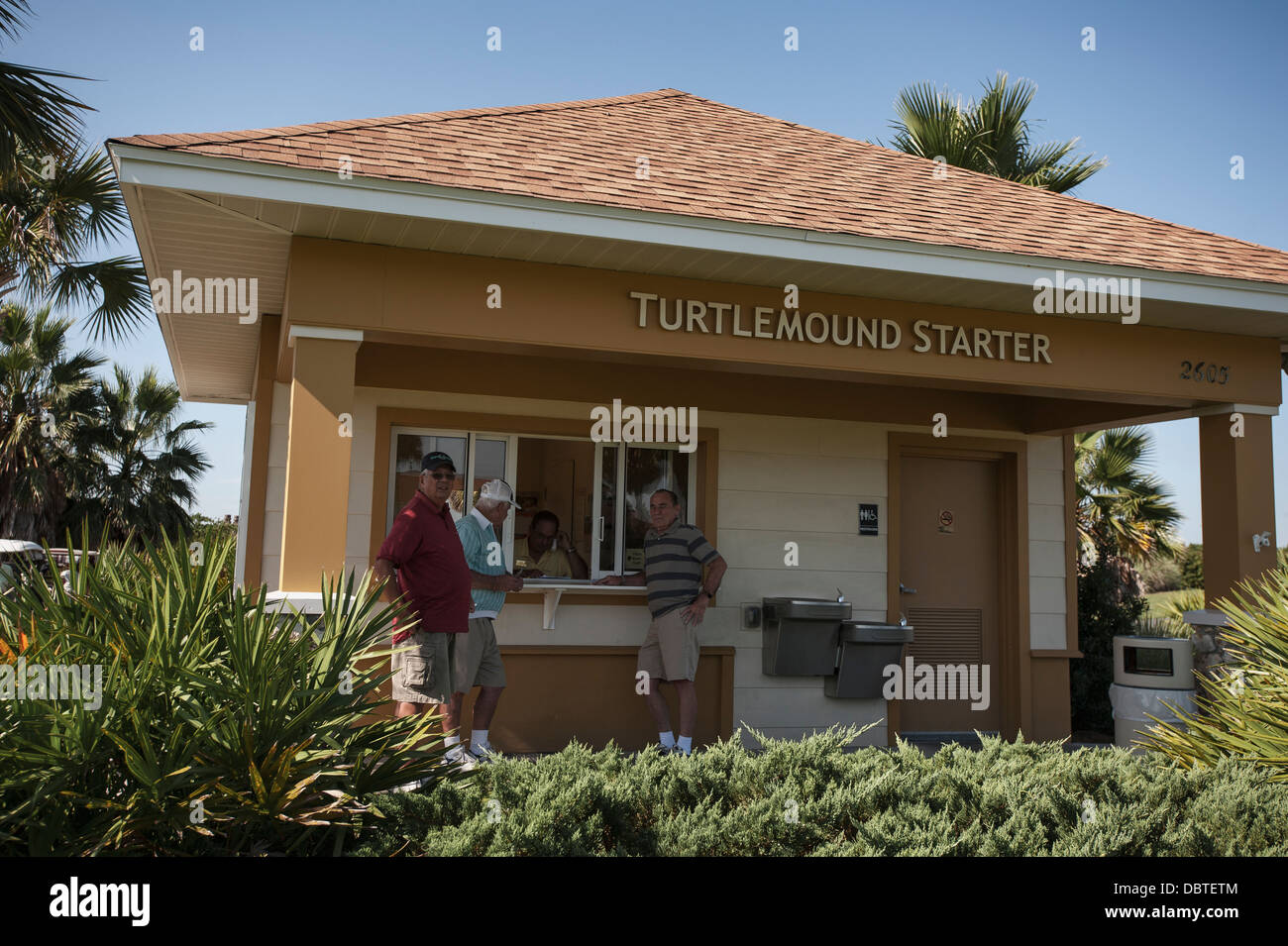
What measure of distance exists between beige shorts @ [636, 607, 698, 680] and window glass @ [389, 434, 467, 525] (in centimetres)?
181

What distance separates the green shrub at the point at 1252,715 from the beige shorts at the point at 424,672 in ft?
12.3

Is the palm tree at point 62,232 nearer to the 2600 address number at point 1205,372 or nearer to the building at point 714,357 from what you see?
the building at point 714,357

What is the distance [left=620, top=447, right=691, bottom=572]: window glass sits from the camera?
8398 mm

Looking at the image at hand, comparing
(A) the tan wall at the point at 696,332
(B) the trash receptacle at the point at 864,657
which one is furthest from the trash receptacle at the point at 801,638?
(A) the tan wall at the point at 696,332

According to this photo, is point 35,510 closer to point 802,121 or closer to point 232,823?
point 802,121

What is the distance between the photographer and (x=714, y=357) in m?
6.48

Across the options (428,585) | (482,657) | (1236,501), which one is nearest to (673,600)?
(482,657)

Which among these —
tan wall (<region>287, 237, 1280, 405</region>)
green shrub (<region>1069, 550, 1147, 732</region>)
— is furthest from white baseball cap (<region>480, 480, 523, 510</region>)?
green shrub (<region>1069, 550, 1147, 732</region>)

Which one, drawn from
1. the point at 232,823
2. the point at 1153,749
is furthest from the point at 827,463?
the point at 232,823

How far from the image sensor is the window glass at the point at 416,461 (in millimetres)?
7988

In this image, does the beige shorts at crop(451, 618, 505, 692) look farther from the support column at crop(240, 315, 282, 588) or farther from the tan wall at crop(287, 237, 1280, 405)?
the support column at crop(240, 315, 282, 588)

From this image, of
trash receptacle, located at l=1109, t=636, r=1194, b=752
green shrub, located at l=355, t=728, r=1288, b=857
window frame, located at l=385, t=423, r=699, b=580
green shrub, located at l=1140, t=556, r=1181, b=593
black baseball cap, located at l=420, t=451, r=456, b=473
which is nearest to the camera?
green shrub, located at l=355, t=728, r=1288, b=857

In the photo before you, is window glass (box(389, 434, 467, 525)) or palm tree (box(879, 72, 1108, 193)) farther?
palm tree (box(879, 72, 1108, 193))

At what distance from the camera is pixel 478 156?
6.28 meters
